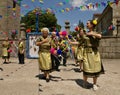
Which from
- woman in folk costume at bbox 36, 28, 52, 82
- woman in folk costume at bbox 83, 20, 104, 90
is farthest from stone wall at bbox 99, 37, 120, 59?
woman in folk costume at bbox 83, 20, 104, 90

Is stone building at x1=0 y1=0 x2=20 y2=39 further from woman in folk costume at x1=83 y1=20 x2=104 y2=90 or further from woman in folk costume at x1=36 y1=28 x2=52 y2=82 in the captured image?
woman in folk costume at x1=83 y1=20 x2=104 y2=90

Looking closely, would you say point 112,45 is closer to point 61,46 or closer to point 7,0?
point 61,46

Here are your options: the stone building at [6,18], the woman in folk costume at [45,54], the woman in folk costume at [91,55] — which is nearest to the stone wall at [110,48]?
the woman in folk costume at [45,54]

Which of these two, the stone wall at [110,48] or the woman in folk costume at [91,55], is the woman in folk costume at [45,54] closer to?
the woman in folk costume at [91,55]

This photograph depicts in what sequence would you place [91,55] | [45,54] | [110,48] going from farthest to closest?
Answer: 1. [110,48]
2. [45,54]
3. [91,55]

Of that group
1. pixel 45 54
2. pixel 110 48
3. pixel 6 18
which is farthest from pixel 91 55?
pixel 6 18

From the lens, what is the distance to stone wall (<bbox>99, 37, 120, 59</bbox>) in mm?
20500

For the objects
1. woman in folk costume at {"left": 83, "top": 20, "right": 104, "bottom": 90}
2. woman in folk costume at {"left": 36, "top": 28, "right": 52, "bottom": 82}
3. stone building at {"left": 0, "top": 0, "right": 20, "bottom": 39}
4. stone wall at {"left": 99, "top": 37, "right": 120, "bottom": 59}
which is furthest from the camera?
stone building at {"left": 0, "top": 0, "right": 20, "bottom": 39}

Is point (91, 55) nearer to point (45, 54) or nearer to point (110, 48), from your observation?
point (45, 54)

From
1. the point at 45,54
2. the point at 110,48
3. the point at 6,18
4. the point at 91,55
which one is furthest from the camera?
the point at 6,18

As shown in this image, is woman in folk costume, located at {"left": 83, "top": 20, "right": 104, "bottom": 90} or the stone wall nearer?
woman in folk costume, located at {"left": 83, "top": 20, "right": 104, "bottom": 90}

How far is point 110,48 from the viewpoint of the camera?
2064 centimetres

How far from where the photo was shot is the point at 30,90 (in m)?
7.26

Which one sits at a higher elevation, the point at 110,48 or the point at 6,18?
the point at 6,18
